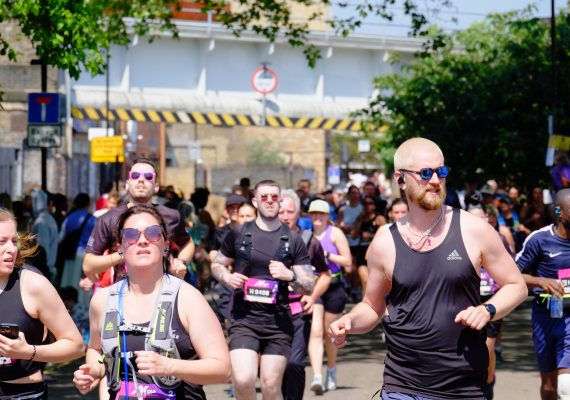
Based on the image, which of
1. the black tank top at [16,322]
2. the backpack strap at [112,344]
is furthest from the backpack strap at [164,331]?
the black tank top at [16,322]

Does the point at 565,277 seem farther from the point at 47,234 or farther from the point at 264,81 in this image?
the point at 264,81

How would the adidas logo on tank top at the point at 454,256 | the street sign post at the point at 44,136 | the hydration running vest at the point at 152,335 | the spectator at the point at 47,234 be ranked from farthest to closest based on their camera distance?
the street sign post at the point at 44,136 < the spectator at the point at 47,234 < the adidas logo on tank top at the point at 454,256 < the hydration running vest at the point at 152,335

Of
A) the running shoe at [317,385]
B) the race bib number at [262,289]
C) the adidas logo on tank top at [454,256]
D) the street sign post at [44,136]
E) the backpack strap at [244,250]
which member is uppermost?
the street sign post at [44,136]

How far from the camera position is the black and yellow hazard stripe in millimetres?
33219

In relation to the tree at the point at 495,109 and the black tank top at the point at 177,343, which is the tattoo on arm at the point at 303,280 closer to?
the black tank top at the point at 177,343

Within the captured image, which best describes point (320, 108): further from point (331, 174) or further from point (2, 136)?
point (331, 174)

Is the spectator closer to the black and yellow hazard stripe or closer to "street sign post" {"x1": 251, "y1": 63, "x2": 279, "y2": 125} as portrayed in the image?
"street sign post" {"x1": 251, "y1": 63, "x2": 279, "y2": 125}

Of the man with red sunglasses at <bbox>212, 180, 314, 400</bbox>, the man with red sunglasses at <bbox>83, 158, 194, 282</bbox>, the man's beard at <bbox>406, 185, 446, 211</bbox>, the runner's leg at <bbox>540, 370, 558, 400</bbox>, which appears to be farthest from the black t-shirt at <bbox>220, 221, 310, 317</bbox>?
the man's beard at <bbox>406, 185, 446, 211</bbox>

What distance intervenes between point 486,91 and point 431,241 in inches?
833

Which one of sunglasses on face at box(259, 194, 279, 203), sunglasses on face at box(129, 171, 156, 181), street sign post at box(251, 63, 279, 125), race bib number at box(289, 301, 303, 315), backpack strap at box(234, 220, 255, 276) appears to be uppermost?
street sign post at box(251, 63, 279, 125)

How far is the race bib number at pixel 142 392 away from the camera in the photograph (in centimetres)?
511

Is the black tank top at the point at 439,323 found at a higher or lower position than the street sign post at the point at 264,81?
lower

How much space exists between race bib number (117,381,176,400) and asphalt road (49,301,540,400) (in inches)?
263

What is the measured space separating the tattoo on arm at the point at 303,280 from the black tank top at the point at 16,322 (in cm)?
378
